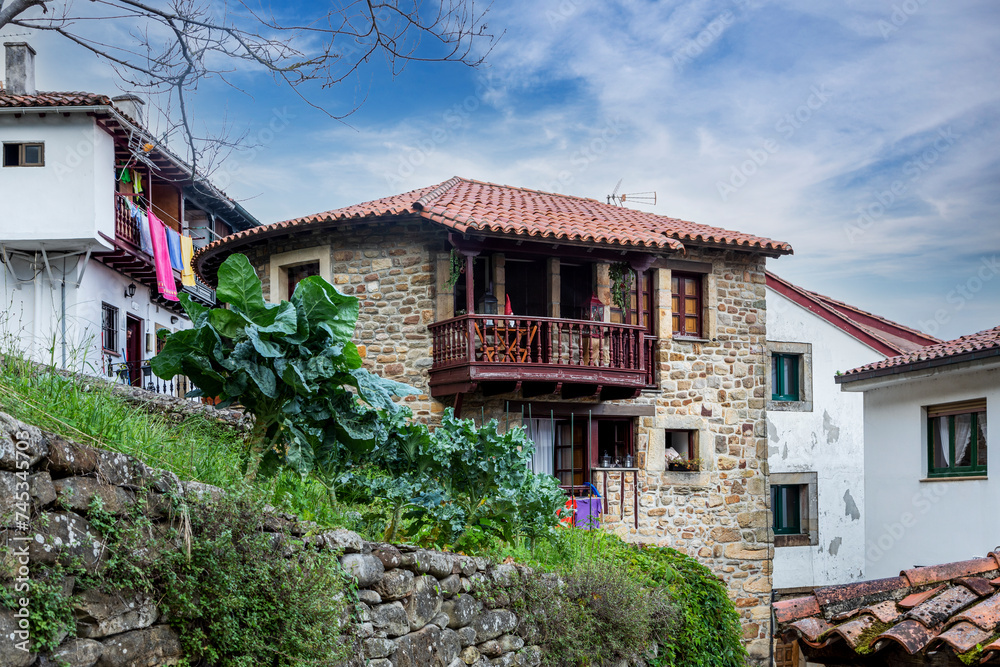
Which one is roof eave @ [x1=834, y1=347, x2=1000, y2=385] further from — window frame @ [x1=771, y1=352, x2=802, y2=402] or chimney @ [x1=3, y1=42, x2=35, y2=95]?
chimney @ [x1=3, y1=42, x2=35, y2=95]

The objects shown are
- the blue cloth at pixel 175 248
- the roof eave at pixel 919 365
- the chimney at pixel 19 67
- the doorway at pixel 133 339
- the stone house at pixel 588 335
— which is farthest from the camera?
the doorway at pixel 133 339

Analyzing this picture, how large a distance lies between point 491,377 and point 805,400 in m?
10.1

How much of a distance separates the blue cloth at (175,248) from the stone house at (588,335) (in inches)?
102

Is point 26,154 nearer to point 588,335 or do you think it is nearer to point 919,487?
point 588,335

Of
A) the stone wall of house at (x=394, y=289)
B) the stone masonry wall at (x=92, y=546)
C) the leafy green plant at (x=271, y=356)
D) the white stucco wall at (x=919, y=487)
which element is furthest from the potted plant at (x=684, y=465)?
the stone masonry wall at (x=92, y=546)

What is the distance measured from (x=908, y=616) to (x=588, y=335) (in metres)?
8.19

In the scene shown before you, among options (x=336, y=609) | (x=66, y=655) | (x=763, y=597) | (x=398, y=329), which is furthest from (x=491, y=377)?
(x=66, y=655)

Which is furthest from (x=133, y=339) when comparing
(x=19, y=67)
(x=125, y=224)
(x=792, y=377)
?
(x=792, y=377)

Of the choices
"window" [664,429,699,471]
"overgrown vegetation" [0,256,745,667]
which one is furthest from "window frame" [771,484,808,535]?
"overgrown vegetation" [0,256,745,667]

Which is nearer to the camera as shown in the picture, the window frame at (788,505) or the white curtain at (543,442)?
the white curtain at (543,442)

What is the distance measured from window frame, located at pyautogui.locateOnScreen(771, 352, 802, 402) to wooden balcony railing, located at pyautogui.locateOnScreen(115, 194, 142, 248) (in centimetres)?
1342

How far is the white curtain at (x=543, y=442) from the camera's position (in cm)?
1413

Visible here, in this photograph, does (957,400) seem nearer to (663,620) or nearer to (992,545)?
(992,545)

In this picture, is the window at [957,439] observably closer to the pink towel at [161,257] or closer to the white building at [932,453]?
the white building at [932,453]
